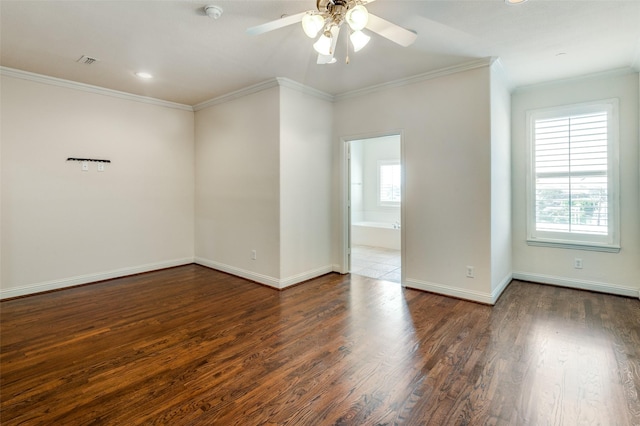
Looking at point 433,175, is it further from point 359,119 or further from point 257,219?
point 257,219

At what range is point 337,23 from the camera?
216 centimetres

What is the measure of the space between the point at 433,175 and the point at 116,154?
4368 millimetres

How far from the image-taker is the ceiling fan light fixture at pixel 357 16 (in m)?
1.90

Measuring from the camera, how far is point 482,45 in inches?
124

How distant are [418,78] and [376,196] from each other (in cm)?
472

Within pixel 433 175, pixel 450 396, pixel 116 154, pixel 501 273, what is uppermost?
pixel 116 154

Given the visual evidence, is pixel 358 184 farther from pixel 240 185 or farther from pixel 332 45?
pixel 332 45

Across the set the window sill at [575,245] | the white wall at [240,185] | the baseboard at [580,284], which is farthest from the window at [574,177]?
the white wall at [240,185]

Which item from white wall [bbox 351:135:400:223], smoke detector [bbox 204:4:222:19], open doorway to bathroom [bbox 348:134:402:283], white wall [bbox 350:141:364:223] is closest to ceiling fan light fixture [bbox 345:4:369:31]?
smoke detector [bbox 204:4:222:19]

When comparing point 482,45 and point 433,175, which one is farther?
point 433,175

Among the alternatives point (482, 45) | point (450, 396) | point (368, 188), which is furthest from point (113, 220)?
point (368, 188)

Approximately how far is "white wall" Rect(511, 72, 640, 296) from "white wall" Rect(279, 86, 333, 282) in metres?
2.63

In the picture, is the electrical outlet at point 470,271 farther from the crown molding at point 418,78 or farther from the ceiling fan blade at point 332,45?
the ceiling fan blade at point 332,45

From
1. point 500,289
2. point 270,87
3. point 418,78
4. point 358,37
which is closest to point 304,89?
point 270,87
